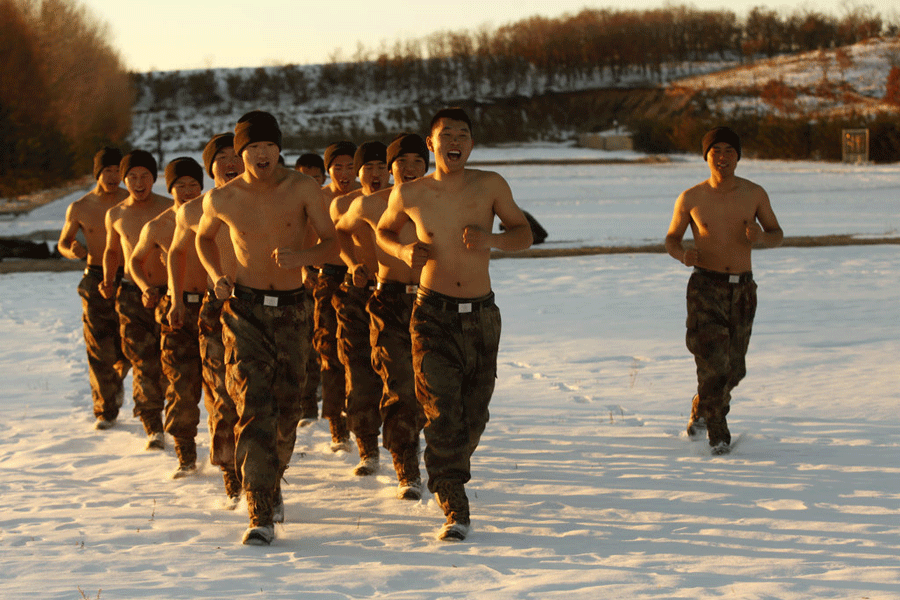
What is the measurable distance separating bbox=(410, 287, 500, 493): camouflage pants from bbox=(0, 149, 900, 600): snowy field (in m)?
0.40

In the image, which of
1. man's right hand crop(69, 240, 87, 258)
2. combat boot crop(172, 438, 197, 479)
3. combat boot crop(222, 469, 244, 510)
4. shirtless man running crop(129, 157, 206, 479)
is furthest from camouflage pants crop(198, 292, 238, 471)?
man's right hand crop(69, 240, 87, 258)

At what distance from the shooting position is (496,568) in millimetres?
4785

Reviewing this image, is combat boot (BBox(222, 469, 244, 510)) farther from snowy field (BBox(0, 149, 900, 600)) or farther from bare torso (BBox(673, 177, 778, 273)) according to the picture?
bare torso (BBox(673, 177, 778, 273))

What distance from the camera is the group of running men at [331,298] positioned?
5414mm

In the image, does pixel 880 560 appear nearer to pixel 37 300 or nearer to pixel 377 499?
pixel 377 499

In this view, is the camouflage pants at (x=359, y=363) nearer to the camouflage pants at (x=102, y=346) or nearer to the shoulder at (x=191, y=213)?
the shoulder at (x=191, y=213)

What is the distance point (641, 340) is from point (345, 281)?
4.96 meters

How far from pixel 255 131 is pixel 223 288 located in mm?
819

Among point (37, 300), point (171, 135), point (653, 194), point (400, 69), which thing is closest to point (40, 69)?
point (653, 194)

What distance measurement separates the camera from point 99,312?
8.08 meters

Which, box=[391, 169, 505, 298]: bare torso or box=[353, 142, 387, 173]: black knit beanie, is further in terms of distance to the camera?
box=[353, 142, 387, 173]: black knit beanie

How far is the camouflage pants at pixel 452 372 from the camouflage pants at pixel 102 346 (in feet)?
11.3

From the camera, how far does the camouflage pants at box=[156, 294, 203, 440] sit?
21.8 ft

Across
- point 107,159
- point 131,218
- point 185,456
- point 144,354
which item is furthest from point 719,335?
point 107,159
